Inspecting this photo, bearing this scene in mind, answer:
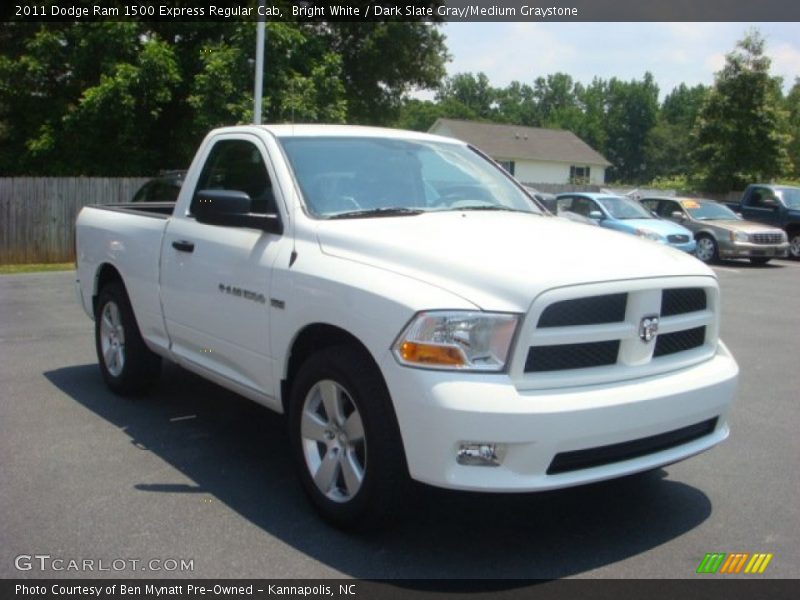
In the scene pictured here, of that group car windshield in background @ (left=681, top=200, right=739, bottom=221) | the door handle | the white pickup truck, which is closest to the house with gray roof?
car windshield in background @ (left=681, top=200, right=739, bottom=221)

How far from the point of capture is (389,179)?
5.04m

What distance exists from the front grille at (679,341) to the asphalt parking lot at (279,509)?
88cm

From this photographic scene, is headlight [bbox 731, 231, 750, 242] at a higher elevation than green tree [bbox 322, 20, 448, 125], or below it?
below

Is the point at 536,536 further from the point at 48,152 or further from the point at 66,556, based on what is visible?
the point at 48,152

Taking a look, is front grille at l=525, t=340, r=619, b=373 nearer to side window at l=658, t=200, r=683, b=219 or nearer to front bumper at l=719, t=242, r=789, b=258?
front bumper at l=719, t=242, r=789, b=258

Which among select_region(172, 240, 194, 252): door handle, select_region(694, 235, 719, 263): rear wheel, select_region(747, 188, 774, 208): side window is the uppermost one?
select_region(172, 240, 194, 252): door handle

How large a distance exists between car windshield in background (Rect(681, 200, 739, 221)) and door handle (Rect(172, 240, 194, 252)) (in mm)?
17567

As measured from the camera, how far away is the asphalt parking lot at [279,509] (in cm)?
378

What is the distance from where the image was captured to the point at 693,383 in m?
3.98

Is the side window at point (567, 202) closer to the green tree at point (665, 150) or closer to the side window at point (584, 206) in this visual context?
the side window at point (584, 206)

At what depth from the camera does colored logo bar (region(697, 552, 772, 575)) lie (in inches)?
147

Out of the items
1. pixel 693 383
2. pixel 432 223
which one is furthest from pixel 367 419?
pixel 693 383

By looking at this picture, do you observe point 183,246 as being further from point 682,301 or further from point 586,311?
point 682,301

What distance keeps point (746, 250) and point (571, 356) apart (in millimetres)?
Result: 17430
